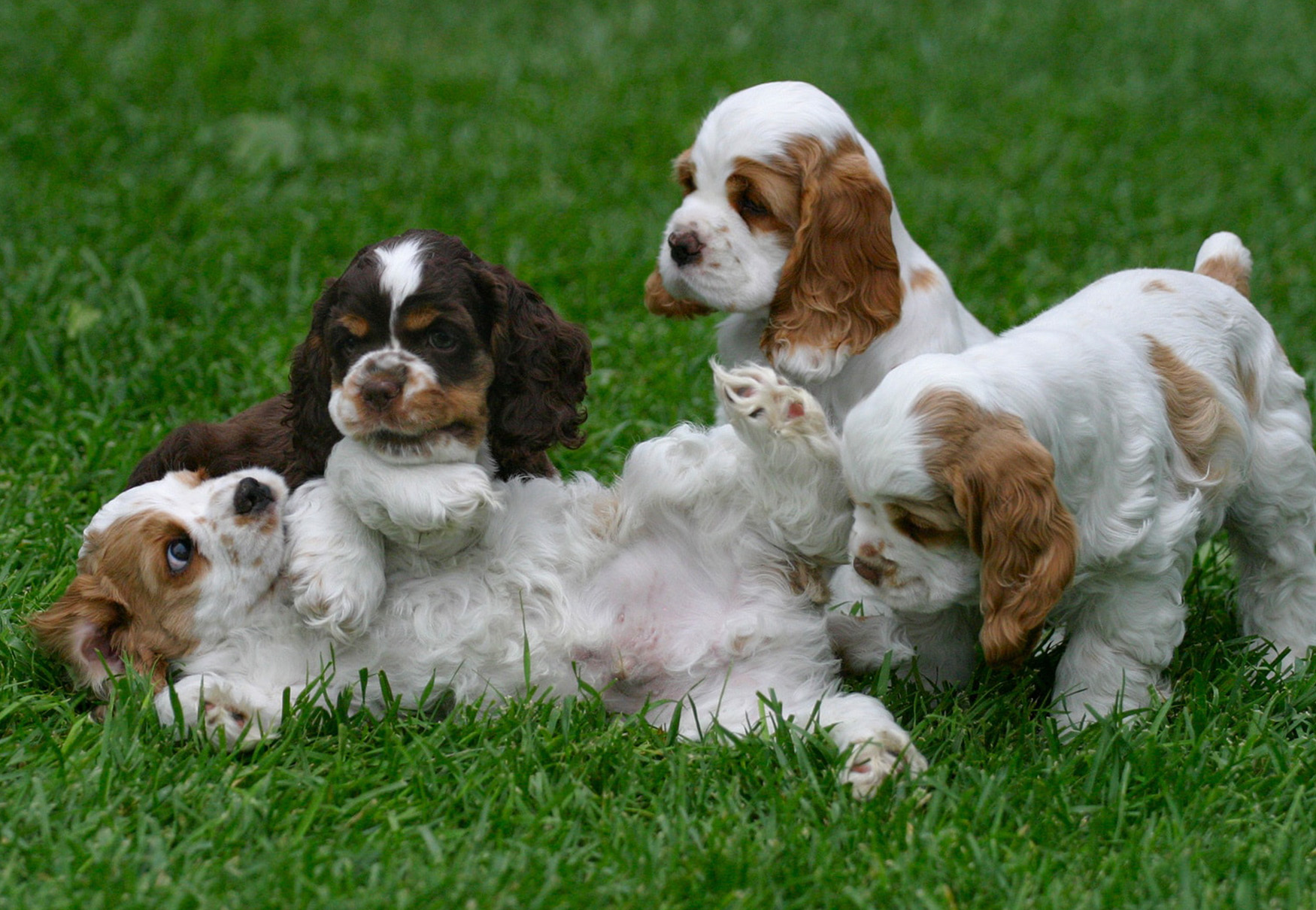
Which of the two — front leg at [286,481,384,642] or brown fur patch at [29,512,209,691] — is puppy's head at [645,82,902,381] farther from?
brown fur patch at [29,512,209,691]

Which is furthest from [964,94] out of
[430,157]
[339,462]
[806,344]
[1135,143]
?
[339,462]

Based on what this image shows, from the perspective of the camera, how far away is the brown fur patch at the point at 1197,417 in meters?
4.21

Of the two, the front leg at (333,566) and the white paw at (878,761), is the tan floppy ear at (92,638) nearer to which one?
the front leg at (333,566)

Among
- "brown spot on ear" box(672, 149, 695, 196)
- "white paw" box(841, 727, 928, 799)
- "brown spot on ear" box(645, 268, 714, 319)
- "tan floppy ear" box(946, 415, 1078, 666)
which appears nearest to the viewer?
"tan floppy ear" box(946, 415, 1078, 666)

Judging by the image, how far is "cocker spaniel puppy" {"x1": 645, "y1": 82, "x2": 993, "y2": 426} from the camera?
4660 millimetres

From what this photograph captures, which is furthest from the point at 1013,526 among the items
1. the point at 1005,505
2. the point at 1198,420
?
the point at 1198,420

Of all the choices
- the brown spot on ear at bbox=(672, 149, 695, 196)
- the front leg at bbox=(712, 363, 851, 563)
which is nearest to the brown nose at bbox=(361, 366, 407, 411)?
the front leg at bbox=(712, 363, 851, 563)

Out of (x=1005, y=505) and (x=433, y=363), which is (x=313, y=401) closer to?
(x=433, y=363)

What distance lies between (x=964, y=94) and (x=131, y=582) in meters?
8.25

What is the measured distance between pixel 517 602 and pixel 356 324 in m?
0.94

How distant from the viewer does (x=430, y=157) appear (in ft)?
30.6

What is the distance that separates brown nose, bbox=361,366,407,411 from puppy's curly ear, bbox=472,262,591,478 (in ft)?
1.19

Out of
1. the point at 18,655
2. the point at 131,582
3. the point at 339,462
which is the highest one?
the point at 339,462

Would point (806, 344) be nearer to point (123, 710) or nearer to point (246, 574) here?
point (246, 574)
